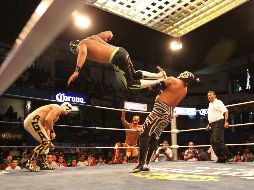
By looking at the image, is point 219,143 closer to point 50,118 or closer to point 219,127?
point 219,127

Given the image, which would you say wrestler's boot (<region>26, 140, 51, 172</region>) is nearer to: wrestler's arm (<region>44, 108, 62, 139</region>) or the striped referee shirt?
wrestler's arm (<region>44, 108, 62, 139</region>)

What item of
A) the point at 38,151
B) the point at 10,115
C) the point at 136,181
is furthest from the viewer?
the point at 10,115

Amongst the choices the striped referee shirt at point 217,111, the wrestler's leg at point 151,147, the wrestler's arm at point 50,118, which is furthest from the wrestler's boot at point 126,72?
the striped referee shirt at point 217,111

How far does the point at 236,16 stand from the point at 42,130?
8412 millimetres

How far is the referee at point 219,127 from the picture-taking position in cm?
419

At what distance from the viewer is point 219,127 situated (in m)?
4.27

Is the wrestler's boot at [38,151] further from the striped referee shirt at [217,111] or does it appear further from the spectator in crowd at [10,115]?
the spectator in crowd at [10,115]

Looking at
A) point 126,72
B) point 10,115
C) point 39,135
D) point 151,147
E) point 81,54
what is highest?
point 81,54

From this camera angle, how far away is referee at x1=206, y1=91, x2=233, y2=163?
4188 millimetres

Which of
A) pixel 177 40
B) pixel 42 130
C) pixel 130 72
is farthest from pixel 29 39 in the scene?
pixel 177 40

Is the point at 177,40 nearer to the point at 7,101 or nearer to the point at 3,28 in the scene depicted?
the point at 3,28

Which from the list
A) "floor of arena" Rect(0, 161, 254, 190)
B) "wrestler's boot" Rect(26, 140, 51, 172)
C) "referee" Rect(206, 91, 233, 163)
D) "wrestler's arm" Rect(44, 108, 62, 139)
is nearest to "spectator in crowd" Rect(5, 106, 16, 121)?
"wrestler's arm" Rect(44, 108, 62, 139)

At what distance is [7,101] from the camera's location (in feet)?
37.7

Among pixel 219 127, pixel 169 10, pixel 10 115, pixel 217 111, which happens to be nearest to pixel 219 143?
pixel 219 127
